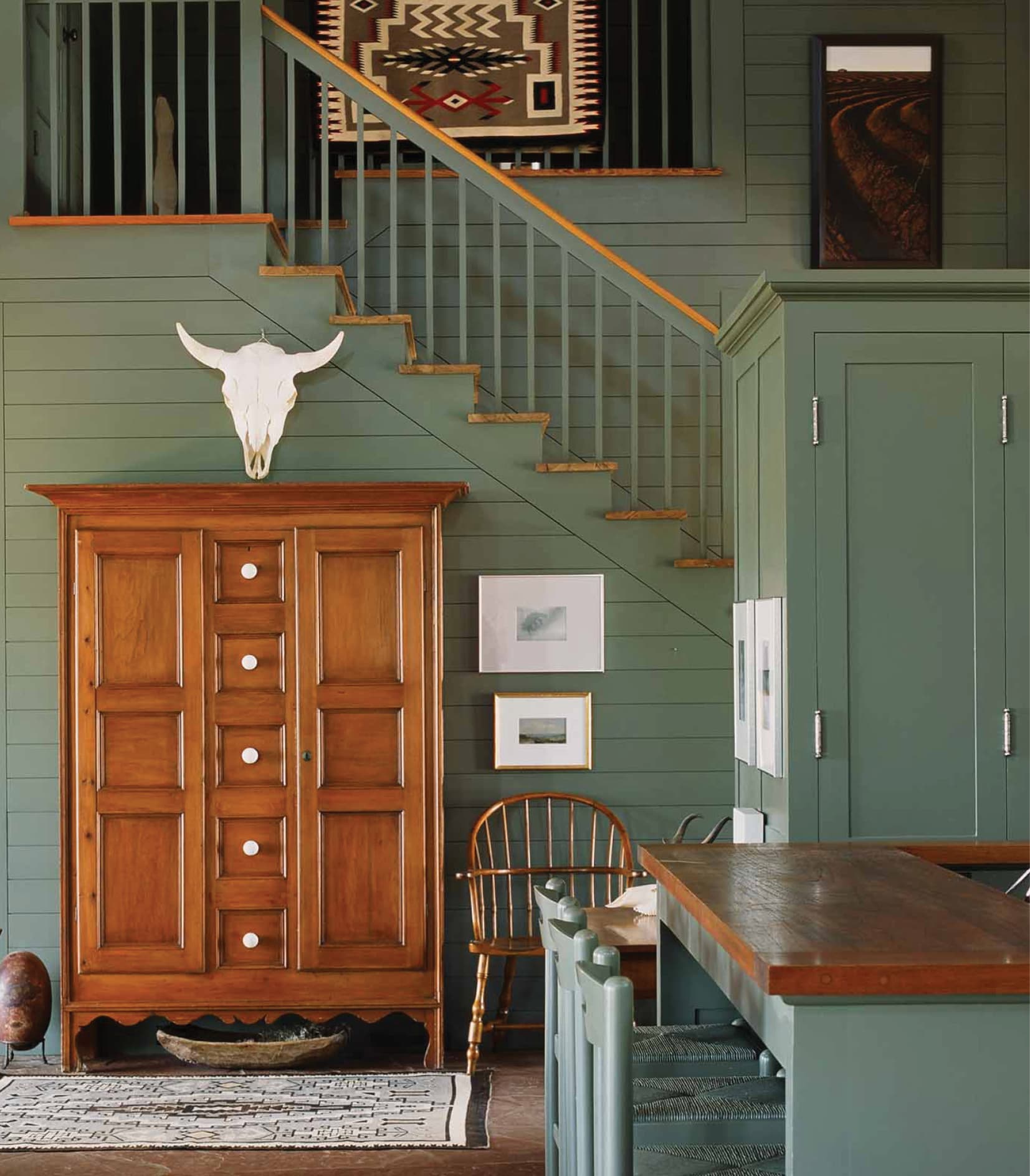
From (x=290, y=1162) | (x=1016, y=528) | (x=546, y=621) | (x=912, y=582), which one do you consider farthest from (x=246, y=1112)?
(x=1016, y=528)

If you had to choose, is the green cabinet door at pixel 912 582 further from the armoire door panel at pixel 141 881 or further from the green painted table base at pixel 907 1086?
the armoire door panel at pixel 141 881

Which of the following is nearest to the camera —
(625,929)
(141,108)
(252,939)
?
(625,929)

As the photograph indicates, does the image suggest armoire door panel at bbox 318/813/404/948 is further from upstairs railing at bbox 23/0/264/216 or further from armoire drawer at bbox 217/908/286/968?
upstairs railing at bbox 23/0/264/216

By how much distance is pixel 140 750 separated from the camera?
4.74m

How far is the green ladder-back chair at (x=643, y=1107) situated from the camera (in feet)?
5.79

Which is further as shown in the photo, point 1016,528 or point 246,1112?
point 246,1112

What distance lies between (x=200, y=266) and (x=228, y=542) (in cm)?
112

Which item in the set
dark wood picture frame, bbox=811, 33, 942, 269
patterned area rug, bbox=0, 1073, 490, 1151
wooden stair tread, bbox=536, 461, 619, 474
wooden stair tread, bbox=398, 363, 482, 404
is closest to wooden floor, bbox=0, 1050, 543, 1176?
patterned area rug, bbox=0, 1073, 490, 1151

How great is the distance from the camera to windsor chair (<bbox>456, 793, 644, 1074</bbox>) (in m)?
5.00

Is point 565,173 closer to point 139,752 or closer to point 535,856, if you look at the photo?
point 535,856

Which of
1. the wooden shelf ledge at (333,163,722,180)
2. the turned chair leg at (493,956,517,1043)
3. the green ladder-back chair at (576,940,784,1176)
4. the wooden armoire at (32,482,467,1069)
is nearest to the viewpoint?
the green ladder-back chair at (576,940,784,1176)

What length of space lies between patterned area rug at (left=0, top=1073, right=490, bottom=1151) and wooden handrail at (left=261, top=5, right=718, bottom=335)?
117 inches

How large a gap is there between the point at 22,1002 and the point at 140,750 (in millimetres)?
979

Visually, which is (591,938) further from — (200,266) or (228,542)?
(200,266)
